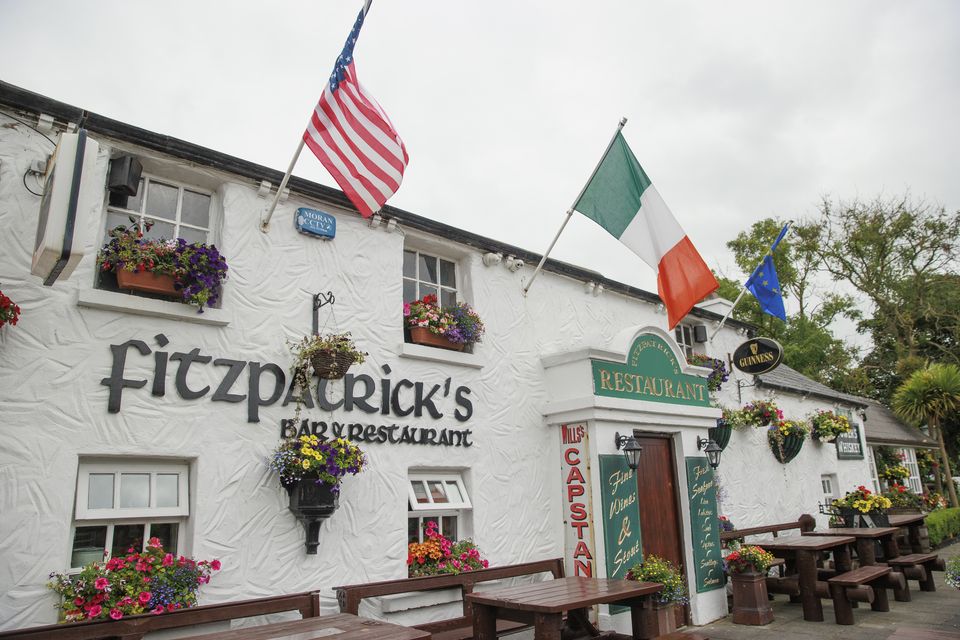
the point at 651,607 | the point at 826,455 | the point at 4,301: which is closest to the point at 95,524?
the point at 4,301

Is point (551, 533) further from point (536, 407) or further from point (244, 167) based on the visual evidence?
point (244, 167)

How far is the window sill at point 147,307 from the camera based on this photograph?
465cm

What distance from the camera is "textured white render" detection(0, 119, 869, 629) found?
4.32 meters

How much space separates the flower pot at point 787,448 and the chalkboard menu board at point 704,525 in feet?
11.6

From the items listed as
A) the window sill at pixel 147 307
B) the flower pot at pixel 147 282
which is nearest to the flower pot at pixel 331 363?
the window sill at pixel 147 307

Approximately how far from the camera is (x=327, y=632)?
393 cm

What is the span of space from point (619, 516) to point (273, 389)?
13.8 feet

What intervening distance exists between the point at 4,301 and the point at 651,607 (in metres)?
5.79

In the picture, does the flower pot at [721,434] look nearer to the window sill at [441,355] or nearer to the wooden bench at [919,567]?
the wooden bench at [919,567]

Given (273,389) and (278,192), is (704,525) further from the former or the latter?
(278,192)

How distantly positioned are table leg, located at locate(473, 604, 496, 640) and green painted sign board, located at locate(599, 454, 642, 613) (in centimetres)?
217

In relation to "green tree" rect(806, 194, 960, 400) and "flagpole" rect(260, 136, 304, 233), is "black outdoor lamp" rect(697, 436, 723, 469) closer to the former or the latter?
"flagpole" rect(260, 136, 304, 233)

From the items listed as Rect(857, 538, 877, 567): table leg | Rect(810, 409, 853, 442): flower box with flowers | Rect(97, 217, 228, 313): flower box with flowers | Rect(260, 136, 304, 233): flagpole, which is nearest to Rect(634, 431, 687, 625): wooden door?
Rect(857, 538, 877, 567): table leg

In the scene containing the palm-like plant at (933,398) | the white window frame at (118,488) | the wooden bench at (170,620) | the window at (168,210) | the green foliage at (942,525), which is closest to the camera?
the wooden bench at (170,620)
